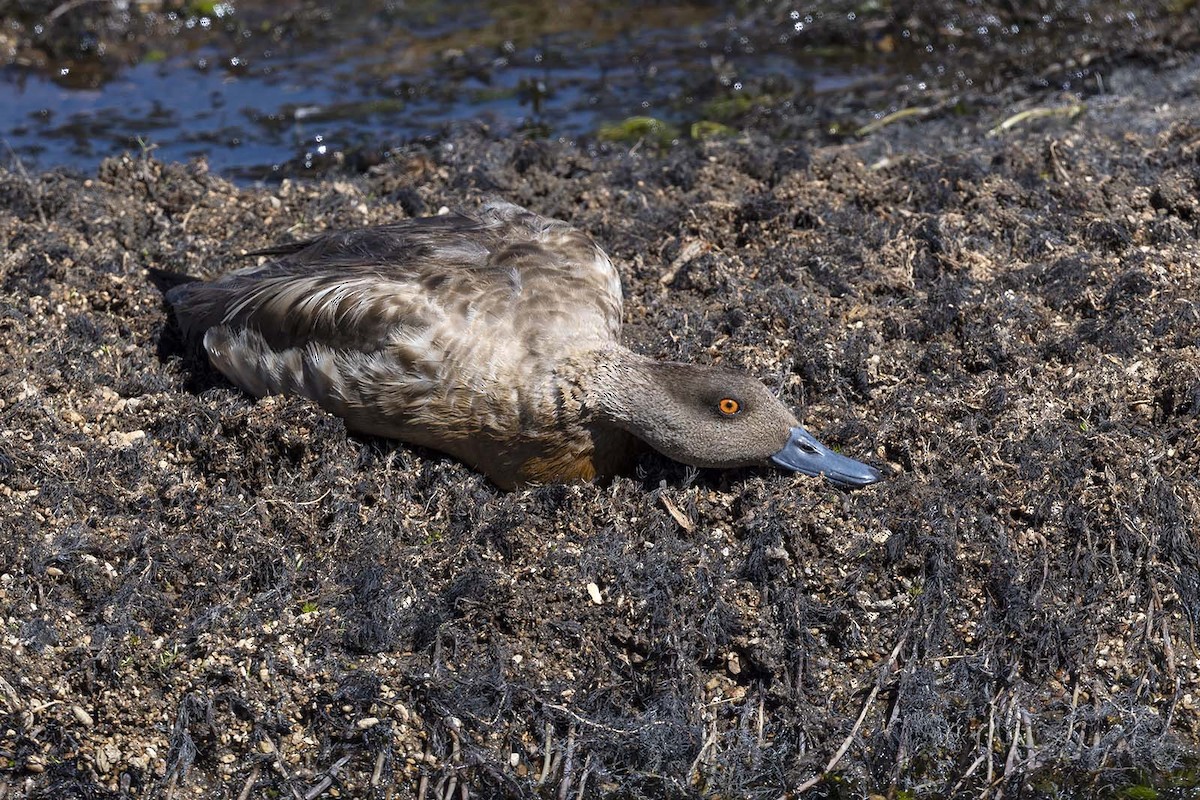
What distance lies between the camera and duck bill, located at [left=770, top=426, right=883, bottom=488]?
15.8ft

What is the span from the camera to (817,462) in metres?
4.84

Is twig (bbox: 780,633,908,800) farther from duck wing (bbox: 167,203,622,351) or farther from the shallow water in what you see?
the shallow water

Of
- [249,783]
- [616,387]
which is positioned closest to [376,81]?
[616,387]

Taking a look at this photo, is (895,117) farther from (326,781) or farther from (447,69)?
(326,781)

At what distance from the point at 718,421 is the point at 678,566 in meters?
0.55

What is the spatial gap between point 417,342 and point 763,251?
2.10m

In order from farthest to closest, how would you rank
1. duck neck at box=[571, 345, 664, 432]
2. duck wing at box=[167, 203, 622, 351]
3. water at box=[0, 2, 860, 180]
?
water at box=[0, 2, 860, 180], duck wing at box=[167, 203, 622, 351], duck neck at box=[571, 345, 664, 432]

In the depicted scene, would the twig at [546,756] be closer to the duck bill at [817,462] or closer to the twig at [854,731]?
the twig at [854,731]

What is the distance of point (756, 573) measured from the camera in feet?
15.3

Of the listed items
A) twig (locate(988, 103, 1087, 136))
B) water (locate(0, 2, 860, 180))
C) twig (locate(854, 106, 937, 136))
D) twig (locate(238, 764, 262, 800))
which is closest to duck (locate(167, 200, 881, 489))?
twig (locate(238, 764, 262, 800))

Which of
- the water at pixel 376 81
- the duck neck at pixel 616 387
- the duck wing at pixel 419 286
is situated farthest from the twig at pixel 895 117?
the duck neck at pixel 616 387

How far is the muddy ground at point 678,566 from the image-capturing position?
4336 mm

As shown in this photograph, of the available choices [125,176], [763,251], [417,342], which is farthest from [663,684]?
[125,176]

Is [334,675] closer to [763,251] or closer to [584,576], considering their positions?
[584,576]
